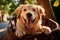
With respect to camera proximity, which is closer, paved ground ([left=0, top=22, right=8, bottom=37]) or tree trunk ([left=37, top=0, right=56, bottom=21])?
tree trunk ([left=37, top=0, right=56, bottom=21])

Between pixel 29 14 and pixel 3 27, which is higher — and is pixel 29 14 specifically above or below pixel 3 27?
above

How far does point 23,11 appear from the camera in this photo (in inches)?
47.5

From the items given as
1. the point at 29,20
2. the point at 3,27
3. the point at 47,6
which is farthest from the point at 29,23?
the point at 3,27

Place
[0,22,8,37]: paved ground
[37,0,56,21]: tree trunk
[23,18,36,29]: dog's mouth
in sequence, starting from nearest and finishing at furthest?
[23,18,36,29]: dog's mouth, [37,0,56,21]: tree trunk, [0,22,8,37]: paved ground

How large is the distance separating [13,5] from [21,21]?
0.44 m

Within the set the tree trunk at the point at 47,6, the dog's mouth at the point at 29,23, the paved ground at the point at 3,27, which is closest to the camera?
the dog's mouth at the point at 29,23

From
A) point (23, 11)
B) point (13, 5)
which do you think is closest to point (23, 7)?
point (23, 11)

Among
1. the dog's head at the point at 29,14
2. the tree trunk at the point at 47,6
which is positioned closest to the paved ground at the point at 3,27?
the tree trunk at the point at 47,6

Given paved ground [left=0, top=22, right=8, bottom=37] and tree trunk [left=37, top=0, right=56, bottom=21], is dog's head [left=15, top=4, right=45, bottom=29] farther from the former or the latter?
paved ground [left=0, top=22, right=8, bottom=37]

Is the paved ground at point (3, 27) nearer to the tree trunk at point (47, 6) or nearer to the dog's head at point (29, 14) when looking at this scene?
the tree trunk at point (47, 6)

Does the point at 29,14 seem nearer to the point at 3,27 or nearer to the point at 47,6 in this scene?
the point at 47,6

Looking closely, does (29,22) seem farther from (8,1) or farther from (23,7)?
(8,1)

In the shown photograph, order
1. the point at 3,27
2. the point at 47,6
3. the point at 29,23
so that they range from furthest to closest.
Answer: the point at 3,27, the point at 47,6, the point at 29,23

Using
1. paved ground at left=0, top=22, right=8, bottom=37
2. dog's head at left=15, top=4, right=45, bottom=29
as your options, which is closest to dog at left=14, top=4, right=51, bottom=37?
dog's head at left=15, top=4, right=45, bottom=29
